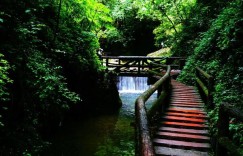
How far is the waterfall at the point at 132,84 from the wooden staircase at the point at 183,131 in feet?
40.2

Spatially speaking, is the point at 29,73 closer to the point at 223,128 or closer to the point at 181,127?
the point at 181,127

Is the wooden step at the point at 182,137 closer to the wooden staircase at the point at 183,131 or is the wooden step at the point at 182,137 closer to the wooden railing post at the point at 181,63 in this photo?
the wooden staircase at the point at 183,131

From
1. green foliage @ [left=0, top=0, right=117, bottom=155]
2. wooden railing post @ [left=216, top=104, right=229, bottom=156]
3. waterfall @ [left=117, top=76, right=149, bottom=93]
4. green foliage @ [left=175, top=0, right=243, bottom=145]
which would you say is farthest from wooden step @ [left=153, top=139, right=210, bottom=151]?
waterfall @ [left=117, top=76, right=149, bottom=93]

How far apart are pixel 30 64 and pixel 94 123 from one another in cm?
767

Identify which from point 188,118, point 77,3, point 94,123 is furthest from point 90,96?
point 188,118

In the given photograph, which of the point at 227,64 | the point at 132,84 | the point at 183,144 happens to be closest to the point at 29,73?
the point at 183,144

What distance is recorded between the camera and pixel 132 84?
22.4 m

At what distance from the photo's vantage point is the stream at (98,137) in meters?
10.0

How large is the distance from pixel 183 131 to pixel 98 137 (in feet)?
18.1

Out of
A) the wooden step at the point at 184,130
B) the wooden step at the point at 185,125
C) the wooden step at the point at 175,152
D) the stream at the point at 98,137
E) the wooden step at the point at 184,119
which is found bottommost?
the stream at the point at 98,137

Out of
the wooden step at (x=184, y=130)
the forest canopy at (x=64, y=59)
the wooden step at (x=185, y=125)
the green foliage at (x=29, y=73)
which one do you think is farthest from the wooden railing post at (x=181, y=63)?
the wooden step at (x=184, y=130)

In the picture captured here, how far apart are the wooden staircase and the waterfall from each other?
1225 cm

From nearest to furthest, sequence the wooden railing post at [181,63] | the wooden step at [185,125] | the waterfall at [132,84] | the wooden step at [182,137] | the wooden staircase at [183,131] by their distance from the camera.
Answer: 1. the wooden staircase at [183,131]
2. the wooden step at [182,137]
3. the wooden step at [185,125]
4. the wooden railing post at [181,63]
5. the waterfall at [132,84]

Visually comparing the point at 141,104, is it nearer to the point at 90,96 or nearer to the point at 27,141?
the point at 27,141
